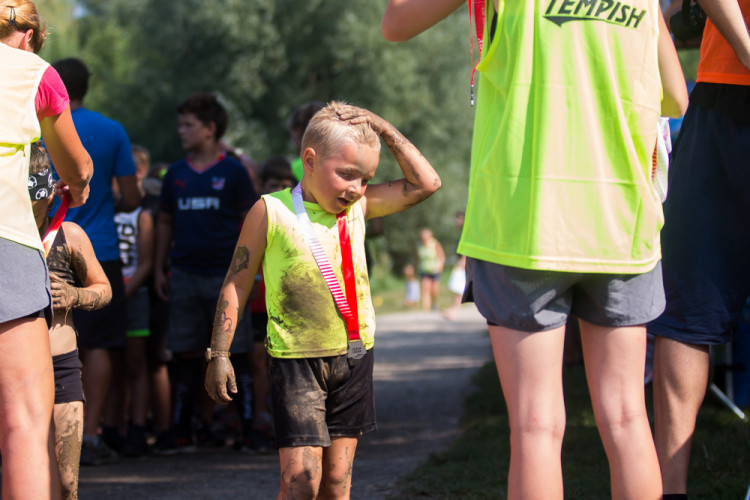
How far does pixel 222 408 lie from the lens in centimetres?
700

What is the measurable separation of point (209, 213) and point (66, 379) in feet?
7.82

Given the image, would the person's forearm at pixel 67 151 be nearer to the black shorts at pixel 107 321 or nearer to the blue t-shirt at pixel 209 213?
the black shorts at pixel 107 321

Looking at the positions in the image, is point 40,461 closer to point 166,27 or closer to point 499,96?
point 499,96

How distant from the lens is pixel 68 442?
3.41m

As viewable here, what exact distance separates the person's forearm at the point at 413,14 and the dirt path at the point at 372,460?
8.04 ft

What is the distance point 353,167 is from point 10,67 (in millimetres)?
1141

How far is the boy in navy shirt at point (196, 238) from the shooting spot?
5.72 m

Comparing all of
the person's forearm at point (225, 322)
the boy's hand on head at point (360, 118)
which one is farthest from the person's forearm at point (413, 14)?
the person's forearm at point (225, 322)

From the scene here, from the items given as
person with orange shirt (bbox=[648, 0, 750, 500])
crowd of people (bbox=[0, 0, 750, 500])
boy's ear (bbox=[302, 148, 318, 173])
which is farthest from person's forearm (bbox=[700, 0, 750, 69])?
boy's ear (bbox=[302, 148, 318, 173])

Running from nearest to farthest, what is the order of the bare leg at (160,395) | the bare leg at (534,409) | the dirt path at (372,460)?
1. the bare leg at (534,409)
2. the dirt path at (372,460)
3. the bare leg at (160,395)

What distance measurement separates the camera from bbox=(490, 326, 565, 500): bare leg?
2.48 meters

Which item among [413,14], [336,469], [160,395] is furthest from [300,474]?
[160,395]

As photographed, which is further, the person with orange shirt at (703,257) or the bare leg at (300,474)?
the person with orange shirt at (703,257)

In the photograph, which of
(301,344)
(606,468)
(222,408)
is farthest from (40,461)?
(222,408)
